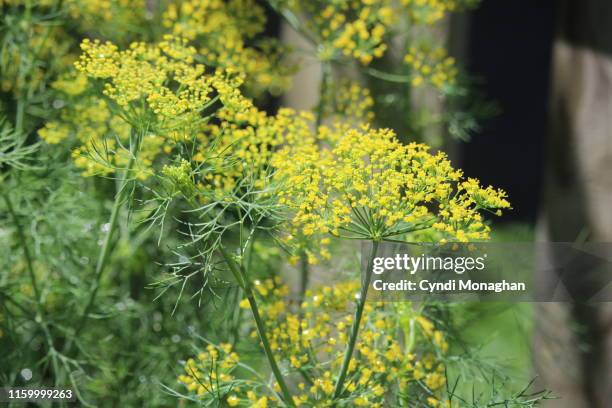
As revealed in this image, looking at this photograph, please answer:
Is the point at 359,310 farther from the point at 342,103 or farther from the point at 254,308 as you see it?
the point at 342,103

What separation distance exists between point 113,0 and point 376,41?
0.53m

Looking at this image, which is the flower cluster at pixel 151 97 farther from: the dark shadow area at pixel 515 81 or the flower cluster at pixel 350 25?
the dark shadow area at pixel 515 81

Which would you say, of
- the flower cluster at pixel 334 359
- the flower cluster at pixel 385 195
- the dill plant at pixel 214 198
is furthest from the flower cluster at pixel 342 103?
the flower cluster at pixel 385 195

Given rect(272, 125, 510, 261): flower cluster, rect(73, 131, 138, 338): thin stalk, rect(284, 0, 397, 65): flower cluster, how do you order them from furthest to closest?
1. rect(284, 0, 397, 65): flower cluster
2. rect(73, 131, 138, 338): thin stalk
3. rect(272, 125, 510, 261): flower cluster

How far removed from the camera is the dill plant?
1079 millimetres

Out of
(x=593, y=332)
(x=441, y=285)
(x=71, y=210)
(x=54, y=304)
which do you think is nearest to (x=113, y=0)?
(x=71, y=210)

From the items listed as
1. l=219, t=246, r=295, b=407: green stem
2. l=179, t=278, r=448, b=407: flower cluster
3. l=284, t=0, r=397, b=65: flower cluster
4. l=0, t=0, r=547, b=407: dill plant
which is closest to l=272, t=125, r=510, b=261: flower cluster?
l=0, t=0, r=547, b=407: dill plant

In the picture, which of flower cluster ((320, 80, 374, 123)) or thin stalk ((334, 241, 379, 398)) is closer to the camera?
thin stalk ((334, 241, 379, 398))

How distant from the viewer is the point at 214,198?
3.73ft

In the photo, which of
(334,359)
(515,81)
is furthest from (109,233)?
(515,81)

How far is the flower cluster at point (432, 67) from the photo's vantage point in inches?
63.1

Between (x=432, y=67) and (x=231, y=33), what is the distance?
1.41ft

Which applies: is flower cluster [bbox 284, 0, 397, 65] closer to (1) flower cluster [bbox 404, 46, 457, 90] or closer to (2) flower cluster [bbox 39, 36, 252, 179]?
(1) flower cluster [bbox 404, 46, 457, 90]

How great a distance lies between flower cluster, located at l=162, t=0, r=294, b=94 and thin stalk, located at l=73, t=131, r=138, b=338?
28cm
